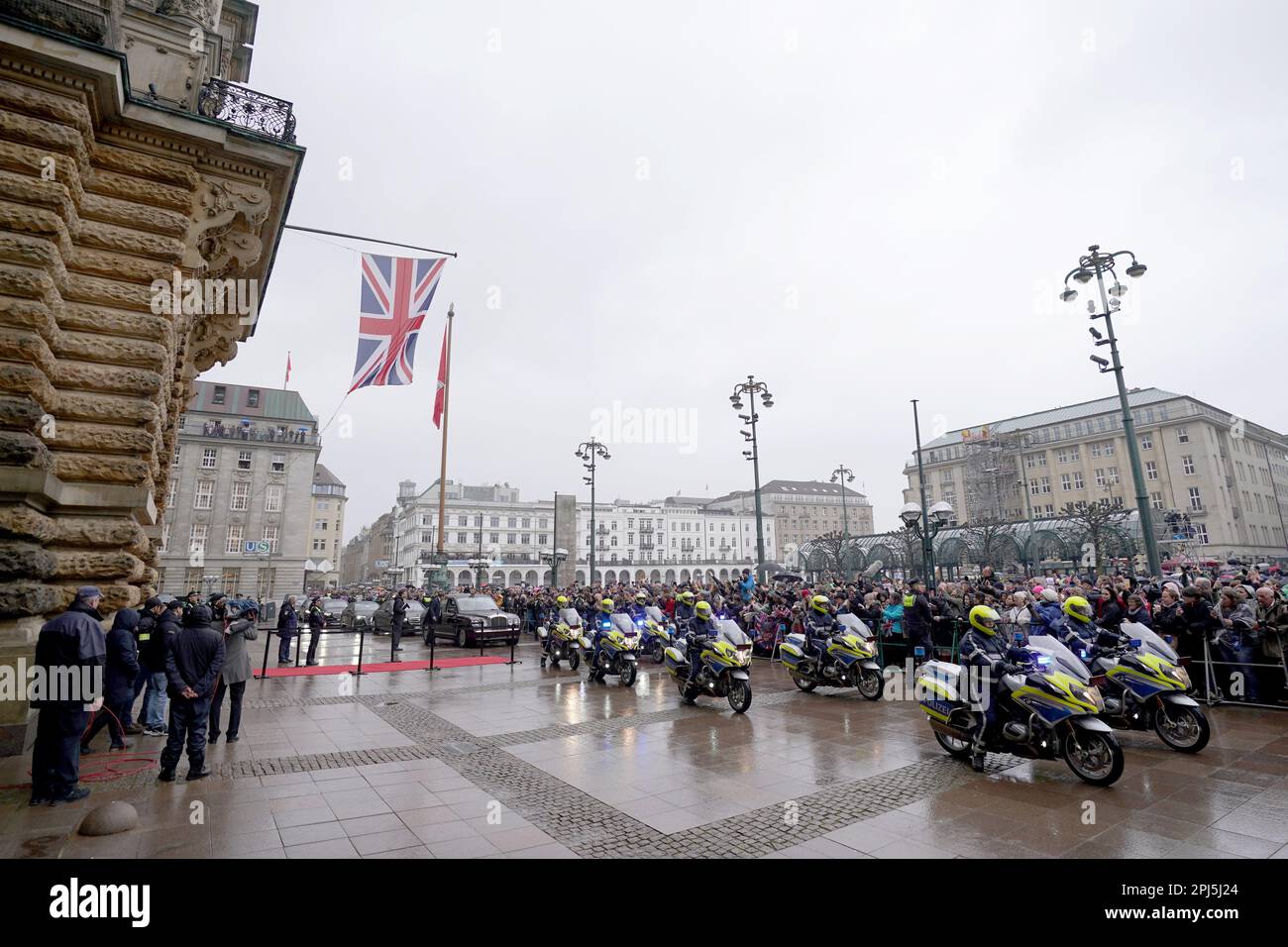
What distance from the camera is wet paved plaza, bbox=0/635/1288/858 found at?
4.78 metres

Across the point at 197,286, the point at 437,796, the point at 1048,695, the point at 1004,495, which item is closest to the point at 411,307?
the point at 197,286

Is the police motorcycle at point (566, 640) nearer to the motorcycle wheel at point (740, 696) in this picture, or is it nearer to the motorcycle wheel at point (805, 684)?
the motorcycle wheel at point (805, 684)

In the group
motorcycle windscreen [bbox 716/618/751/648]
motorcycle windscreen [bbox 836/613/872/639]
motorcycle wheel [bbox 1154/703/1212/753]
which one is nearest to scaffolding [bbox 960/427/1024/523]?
motorcycle windscreen [bbox 836/613/872/639]

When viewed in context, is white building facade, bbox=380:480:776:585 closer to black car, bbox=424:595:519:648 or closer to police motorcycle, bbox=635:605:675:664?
black car, bbox=424:595:519:648

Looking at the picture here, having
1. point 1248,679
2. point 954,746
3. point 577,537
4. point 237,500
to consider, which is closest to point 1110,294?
point 1248,679

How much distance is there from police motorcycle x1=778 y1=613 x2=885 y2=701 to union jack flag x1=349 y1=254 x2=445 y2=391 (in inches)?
397

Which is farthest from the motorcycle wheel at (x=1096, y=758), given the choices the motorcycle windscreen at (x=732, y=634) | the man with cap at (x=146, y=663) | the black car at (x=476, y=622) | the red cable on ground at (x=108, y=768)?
the black car at (x=476, y=622)

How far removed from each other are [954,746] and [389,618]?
25217mm

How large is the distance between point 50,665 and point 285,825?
2642 millimetres

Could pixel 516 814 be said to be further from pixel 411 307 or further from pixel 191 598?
pixel 411 307

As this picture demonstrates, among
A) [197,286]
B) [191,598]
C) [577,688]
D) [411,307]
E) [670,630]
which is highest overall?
[411,307]

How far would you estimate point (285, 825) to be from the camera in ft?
17.3

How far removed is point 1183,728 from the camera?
23.3 ft
